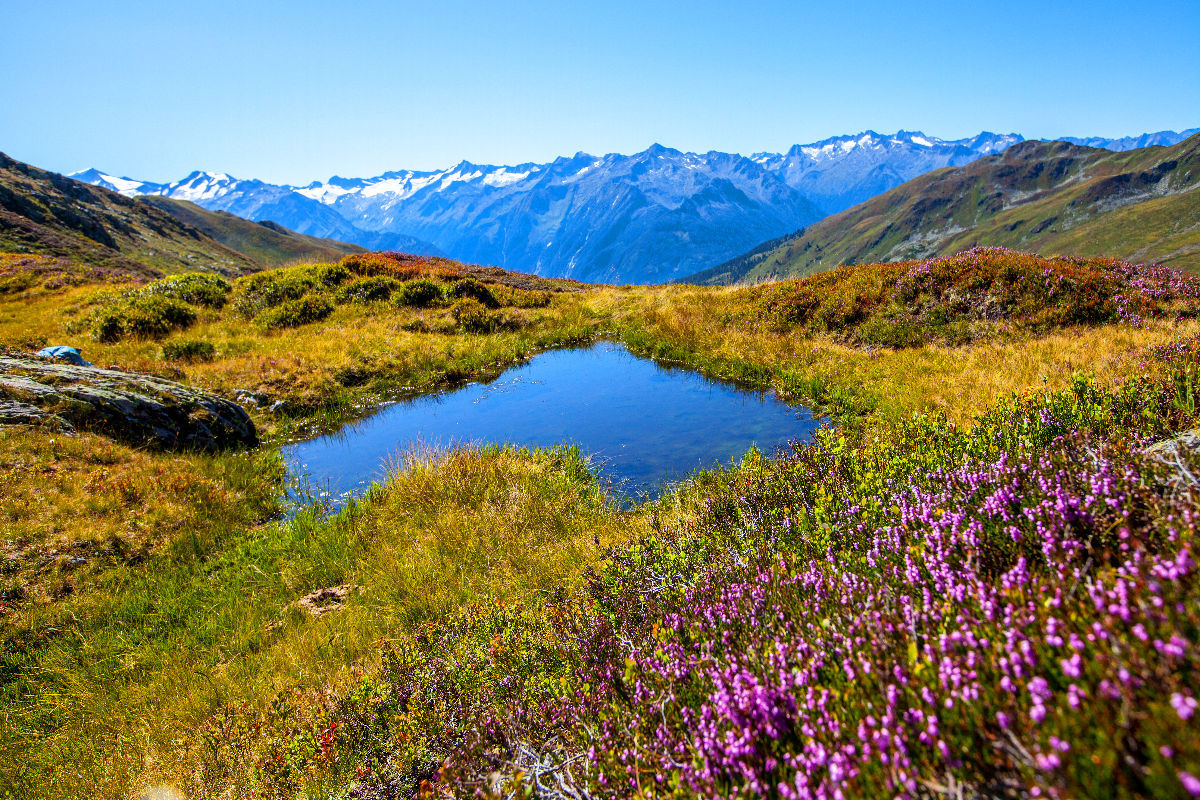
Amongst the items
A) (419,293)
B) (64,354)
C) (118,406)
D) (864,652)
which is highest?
(419,293)

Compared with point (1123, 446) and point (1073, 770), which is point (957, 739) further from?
point (1123, 446)

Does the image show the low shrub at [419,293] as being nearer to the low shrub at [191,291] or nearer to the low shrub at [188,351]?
the low shrub at [191,291]

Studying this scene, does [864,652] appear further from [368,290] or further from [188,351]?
[368,290]

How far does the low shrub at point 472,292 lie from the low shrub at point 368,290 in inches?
108

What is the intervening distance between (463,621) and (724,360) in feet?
43.0

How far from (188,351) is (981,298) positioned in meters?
25.0

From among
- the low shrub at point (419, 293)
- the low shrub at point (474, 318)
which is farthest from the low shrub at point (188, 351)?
the low shrub at point (419, 293)

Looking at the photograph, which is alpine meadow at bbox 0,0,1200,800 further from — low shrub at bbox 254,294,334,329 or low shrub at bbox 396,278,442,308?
low shrub at bbox 396,278,442,308

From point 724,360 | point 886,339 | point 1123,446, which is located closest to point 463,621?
point 1123,446

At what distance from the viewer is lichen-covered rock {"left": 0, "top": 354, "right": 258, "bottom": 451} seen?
9516 millimetres

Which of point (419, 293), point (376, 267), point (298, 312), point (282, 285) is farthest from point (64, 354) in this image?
point (376, 267)

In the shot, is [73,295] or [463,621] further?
[73,295]

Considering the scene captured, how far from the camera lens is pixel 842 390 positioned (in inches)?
475

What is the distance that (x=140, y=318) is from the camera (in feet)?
60.9
